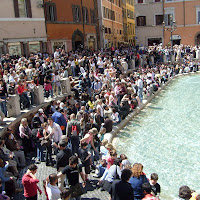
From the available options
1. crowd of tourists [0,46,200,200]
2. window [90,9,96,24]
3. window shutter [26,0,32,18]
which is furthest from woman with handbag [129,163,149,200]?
window [90,9,96,24]

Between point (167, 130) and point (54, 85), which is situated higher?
point (54, 85)

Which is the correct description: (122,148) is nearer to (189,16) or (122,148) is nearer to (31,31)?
(31,31)

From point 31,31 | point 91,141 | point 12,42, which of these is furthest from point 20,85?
point 31,31

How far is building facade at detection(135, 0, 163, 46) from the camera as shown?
45.3 m

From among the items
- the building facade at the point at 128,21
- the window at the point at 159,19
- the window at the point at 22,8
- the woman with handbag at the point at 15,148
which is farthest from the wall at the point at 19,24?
the building facade at the point at 128,21

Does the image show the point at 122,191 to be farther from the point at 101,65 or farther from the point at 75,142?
the point at 101,65

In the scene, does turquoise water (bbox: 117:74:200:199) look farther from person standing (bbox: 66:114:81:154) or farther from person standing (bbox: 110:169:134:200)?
person standing (bbox: 110:169:134:200)

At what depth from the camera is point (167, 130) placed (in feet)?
45.6

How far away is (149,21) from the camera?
1816 inches

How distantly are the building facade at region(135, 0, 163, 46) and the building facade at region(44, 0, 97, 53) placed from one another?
13.5 meters

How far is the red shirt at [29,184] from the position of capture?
6.46 metres

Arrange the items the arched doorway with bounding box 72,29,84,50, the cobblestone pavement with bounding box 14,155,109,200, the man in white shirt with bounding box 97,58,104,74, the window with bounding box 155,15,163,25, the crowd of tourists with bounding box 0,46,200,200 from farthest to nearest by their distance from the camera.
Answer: the window with bounding box 155,15,163,25, the arched doorway with bounding box 72,29,84,50, the man in white shirt with bounding box 97,58,104,74, the cobblestone pavement with bounding box 14,155,109,200, the crowd of tourists with bounding box 0,46,200,200

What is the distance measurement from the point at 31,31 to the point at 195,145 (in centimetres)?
1713

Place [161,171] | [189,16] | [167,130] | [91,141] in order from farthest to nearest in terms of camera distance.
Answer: [189,16]
[167,130]
[161,171]
[91,141]
